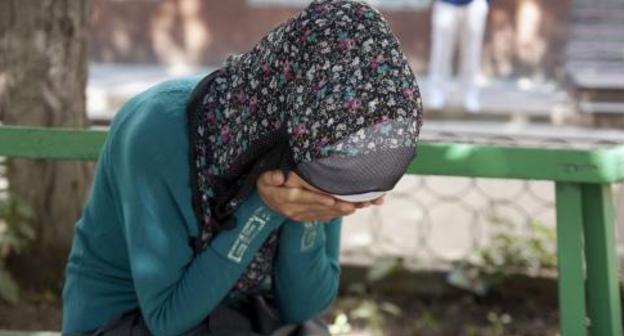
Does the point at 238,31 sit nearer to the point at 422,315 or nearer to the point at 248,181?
the point at 422,315

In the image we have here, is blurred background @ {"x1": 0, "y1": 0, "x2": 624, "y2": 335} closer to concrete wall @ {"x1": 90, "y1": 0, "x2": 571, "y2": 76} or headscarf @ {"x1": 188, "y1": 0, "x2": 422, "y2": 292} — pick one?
headscarf @ {"x1": 188, "y1": 0, "x2": 422, "y2": 292}

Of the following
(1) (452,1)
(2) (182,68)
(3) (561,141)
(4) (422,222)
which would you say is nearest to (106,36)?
(2) (182,68)

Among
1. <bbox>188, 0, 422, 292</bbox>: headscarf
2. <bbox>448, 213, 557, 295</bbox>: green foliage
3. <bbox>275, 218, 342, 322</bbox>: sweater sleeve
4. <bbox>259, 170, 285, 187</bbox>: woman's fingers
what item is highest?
<bbox>188, 0, 422, 292</bbox>: headscarf

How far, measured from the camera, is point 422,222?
4.03 metres

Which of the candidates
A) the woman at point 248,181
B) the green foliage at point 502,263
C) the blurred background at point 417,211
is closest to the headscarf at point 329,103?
the woman at point 248,181

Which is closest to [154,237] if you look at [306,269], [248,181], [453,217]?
[248,181]

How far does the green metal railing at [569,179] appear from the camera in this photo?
5.45 ft

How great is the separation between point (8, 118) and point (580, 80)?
5.71m

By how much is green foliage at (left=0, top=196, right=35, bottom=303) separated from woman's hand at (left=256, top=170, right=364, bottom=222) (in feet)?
4.69

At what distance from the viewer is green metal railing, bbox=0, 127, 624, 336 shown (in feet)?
5.45

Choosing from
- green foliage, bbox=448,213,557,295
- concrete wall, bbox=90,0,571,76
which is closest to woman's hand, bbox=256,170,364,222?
green foliage, bbox=448,213,557,295

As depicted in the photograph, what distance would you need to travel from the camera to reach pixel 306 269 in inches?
64.9

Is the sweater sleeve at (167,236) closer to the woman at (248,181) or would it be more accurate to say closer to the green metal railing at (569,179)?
the woman at (248,181)

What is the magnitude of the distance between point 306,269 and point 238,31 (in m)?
8.23
